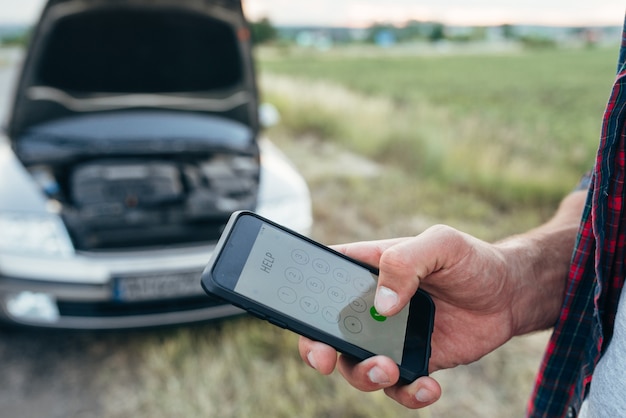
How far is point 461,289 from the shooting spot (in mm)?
1151

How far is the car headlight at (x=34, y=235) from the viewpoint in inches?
94.8

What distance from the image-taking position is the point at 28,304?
7.84 feet

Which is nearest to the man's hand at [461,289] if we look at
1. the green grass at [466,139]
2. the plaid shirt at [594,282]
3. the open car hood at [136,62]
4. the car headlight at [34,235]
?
the plaid shirt at [594,282]

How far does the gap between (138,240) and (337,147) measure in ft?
17.1

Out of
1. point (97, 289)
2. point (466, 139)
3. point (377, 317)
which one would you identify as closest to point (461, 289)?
point (377, 317)

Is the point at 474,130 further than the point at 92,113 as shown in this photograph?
Yes

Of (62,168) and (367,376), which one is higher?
(367,376)

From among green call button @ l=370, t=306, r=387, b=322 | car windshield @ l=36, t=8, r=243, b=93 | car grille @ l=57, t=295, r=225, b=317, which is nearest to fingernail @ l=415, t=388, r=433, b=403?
green call button @ l=370, t=306, r=387, b=322

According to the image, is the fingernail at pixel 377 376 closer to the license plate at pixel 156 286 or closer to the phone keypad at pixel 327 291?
the phone keypad at pixel 327 291

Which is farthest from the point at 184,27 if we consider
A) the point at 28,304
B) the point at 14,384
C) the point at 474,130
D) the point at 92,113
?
the point at 474,130

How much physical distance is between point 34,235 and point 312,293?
1.83 m

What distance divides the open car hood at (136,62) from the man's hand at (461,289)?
2622 mm

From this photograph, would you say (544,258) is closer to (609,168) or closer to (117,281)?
(609,168)

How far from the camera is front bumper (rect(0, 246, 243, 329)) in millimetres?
2361
